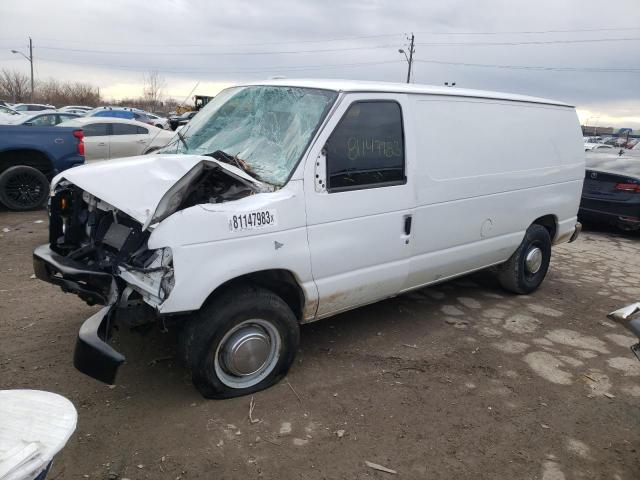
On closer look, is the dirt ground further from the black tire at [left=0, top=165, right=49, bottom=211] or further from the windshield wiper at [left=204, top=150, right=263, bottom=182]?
the black tire at [left=0, top=165, right=49, bottom=211]

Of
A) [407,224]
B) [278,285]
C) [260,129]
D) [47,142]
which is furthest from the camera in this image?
[47,142]

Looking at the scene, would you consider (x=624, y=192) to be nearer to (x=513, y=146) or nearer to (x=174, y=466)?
(x=513, y=146)

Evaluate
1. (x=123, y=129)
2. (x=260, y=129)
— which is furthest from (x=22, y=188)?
(x=260, y=129)

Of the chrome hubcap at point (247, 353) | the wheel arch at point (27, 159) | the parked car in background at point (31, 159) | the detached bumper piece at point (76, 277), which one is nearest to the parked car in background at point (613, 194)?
the chrome hubcap at point (247, 353)

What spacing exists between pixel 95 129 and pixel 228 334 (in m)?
9.95

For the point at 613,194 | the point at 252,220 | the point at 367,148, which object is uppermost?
the point at 367,148

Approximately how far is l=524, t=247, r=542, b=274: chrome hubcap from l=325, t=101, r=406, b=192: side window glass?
242 cm

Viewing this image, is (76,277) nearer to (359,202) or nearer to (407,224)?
(359,202)

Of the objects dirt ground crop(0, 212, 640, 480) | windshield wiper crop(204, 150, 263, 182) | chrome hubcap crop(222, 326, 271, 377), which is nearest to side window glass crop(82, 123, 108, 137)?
dirt ground crop(0, 212, 640, 480)

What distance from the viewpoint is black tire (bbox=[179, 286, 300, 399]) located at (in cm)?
316

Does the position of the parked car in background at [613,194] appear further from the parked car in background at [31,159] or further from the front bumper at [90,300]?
the parked car in background at [31,159]

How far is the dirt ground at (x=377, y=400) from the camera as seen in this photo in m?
2.94

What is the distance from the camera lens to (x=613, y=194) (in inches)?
364

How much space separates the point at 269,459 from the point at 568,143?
479cm
